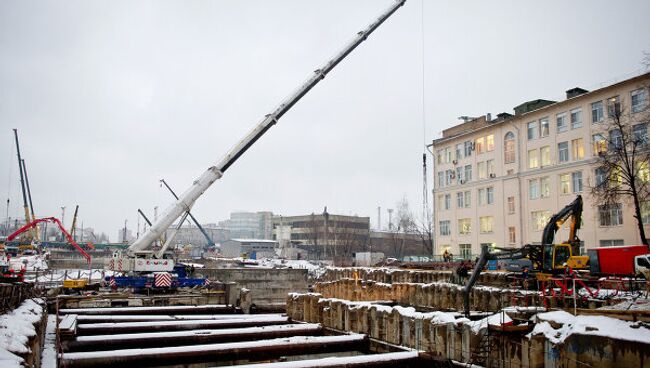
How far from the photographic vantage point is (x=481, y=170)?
58000mm

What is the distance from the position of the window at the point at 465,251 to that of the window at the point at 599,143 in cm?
1818

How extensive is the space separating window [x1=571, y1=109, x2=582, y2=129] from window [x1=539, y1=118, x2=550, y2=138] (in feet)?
9.28

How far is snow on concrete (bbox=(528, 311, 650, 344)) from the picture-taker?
9508 mm

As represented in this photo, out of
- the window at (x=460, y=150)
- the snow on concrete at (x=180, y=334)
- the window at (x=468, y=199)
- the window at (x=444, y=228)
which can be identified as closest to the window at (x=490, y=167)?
the window at (x=468, y=199)

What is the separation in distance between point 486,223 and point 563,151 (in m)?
12.0

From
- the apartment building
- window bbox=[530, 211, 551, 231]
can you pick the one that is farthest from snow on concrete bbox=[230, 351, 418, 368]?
window bbox=[530, 211, 551, 231]

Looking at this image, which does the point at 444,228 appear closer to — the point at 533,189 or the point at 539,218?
the point at 533,189

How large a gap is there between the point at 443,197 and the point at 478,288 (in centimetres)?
4018

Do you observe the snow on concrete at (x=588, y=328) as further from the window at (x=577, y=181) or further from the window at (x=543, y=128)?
the window at (x=543, y=128)

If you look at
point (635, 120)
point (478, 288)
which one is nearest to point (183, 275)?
point (478, 288)

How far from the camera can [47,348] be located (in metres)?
12.9

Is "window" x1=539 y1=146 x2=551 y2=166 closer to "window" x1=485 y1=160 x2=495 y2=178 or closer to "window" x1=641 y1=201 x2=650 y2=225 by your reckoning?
"window" x1=485 y1=160 x2=495 y2=178

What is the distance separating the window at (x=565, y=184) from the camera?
1886 inches

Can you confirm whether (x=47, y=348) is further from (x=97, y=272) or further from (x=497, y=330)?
(x=97, y=272)
